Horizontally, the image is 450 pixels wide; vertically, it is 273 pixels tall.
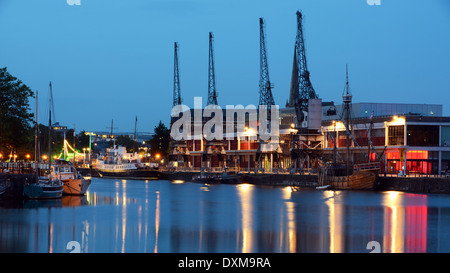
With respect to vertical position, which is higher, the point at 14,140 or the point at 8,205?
the point at 14,140

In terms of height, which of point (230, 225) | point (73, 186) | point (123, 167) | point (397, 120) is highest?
point (397, 120)

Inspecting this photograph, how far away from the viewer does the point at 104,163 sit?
138750 mm

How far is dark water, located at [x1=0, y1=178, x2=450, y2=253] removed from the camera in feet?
116

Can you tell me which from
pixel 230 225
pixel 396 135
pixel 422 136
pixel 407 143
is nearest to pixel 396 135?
pixel 396 135

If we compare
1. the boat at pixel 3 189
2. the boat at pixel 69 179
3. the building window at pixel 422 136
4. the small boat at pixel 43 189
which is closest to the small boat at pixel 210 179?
the building window at pixel 422 136

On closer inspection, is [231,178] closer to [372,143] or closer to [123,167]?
[372,143]

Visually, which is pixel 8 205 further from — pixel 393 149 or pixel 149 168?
pixel 149 168

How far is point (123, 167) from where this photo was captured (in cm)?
12706

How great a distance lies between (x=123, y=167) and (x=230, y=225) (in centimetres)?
8481

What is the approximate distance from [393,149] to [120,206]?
43.0m

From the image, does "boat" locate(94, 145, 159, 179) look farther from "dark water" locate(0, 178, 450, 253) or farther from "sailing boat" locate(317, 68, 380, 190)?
"dark water" locate(0, 178, 450, 253)

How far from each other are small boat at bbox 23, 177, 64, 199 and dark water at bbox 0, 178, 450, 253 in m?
0.97

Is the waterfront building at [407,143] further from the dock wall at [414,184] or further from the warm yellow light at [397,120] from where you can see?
the dock wall at [414,184]
